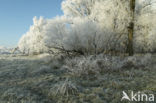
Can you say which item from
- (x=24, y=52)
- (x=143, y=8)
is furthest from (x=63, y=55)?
(x=24, y=52)

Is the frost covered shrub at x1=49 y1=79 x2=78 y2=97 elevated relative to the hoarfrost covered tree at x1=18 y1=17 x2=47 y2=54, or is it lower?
lower

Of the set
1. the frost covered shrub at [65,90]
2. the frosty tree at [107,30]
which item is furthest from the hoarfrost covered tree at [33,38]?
the frost covered shrub at [65,90]

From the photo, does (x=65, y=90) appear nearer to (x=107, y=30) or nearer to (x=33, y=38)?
(x=107, y=30)

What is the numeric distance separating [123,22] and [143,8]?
2067mm

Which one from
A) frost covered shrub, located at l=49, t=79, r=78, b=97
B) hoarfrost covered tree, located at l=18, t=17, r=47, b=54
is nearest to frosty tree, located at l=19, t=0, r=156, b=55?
frost covered shrub, located at l=49, t=79, r=78, b=97

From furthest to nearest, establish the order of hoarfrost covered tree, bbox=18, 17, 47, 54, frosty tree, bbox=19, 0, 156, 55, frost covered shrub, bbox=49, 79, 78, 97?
hoarfrost covered tree, bbox=18, 17, 47, 54
frosty tree, bbox=19, 0, 156, 55
frost covered shrub, bbox=49, 79, 78, 97

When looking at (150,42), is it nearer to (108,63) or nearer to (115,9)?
(115,9)

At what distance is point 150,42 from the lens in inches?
368

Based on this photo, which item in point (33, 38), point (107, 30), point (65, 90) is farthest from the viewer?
point (33, 38)

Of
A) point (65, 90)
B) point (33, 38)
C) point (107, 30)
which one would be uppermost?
point (33, 38)

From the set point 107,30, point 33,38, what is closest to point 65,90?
point 107,30

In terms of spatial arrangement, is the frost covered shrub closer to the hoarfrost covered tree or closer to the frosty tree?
the frosty tree

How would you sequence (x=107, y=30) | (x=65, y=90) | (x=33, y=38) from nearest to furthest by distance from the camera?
(x=65, y=90)
(x=107, y=30)
(x=33, y=38)

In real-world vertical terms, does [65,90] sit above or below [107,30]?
below
